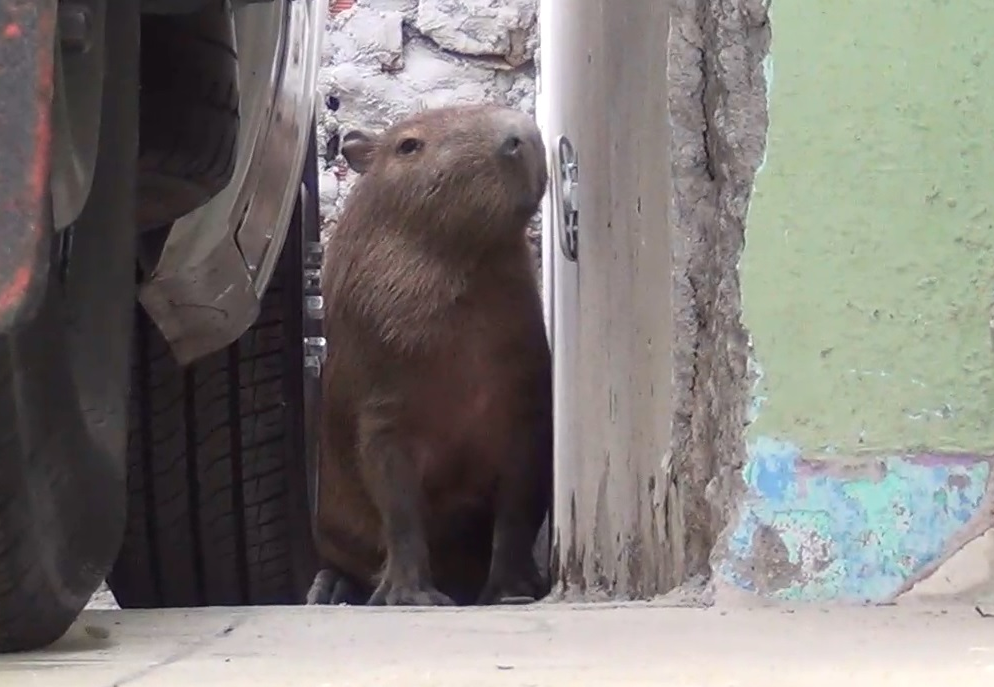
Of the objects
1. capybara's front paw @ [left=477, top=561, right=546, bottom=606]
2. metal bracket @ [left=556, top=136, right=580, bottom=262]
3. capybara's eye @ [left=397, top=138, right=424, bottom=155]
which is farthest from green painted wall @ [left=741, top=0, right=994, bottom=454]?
capybara's eye @ [left=397, top=138, right=424, bottom=155]

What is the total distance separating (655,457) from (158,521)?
71 cm

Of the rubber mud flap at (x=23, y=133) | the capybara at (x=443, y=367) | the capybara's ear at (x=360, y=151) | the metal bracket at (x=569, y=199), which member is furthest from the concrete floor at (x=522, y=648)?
the capybara's ear at (x=360, y=151)

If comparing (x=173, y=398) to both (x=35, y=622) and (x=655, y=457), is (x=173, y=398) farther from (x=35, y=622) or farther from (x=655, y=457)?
(x=35, y=622)

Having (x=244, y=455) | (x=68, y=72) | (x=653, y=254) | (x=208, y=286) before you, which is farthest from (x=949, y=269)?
(x=244, y=455)

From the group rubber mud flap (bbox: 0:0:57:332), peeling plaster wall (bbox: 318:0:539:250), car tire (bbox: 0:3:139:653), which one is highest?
peeling plaster wall (bbox: 318:0:539:250)

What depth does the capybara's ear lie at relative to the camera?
3119 mm

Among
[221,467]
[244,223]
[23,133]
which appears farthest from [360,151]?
[23,133]

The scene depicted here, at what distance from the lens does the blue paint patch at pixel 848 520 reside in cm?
139

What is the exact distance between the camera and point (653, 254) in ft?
5.68

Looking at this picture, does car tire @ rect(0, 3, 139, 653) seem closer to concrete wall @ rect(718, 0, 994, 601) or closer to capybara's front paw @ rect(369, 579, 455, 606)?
concrete wall @ rect(718, 0, 994, 601)

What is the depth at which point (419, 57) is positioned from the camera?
4703 mm

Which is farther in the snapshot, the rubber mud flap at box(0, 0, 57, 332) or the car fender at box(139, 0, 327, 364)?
the car fender at box(139, 0, 327, 364)

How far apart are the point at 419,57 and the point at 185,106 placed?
3.47 meters

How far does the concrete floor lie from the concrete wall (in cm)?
8
